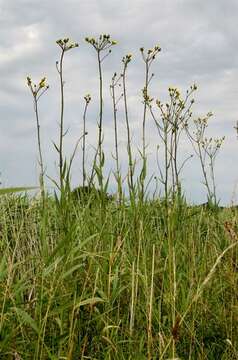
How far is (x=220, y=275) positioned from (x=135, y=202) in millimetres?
849

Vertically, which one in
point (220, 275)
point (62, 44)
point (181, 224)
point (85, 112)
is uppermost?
point (62, 44)

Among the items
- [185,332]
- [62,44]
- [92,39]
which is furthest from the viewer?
[92,39]

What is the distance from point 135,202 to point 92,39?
44.3 inches

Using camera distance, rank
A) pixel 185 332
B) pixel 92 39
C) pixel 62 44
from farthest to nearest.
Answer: pixel 92 39
pixel 62 44
pixel 185 332

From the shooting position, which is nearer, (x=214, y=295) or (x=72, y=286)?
(x=72, y=286)

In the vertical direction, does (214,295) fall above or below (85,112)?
below

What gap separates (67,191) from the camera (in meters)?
3.05

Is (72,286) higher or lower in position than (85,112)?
lower

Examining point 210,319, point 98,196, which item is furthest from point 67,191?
point 210,319

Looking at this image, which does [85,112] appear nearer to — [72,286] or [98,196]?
[98,196]

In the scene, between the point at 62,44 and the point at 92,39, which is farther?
the point at 92,39

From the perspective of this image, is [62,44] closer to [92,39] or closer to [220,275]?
[92,39]

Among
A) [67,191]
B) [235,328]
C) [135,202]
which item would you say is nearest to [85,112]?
[135,202]

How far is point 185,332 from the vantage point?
3410 mm
